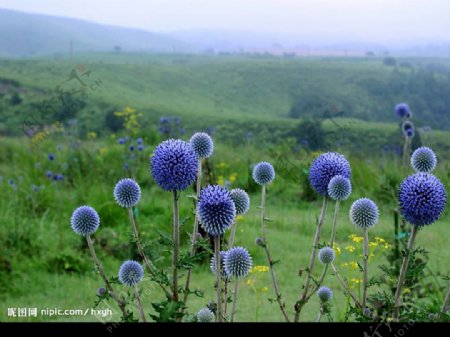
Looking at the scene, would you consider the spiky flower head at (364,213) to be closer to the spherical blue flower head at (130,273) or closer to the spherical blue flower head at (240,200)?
the spherical blue flower head at (240,200)

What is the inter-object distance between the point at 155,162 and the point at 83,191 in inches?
223

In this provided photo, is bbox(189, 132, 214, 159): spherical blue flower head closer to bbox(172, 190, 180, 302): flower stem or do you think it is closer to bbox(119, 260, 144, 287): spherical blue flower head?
bbox(119, 260, 144, 287): spherical blue flower head

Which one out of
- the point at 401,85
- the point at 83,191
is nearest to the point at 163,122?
the point at 83,191

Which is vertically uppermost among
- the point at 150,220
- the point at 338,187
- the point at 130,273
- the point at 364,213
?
the point at 338,187

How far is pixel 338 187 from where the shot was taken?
2.01 metres

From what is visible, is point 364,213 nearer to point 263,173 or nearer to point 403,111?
point 263,173

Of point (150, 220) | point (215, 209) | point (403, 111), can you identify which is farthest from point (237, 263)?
point (403, 111)

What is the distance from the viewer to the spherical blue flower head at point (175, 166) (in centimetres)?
170

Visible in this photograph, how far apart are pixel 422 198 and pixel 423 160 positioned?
750 millimetres

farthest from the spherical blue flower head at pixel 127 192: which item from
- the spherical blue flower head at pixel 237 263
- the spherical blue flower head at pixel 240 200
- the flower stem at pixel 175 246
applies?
the flower stem at pixel 175 246

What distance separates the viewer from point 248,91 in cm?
5356

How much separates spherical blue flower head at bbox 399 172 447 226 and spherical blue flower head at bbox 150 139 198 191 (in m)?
0.58

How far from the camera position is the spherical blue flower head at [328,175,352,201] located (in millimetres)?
1981

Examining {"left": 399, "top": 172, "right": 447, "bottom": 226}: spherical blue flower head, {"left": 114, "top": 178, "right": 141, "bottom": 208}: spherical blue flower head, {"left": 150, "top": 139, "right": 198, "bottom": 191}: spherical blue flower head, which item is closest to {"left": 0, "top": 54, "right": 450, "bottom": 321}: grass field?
{"left": 150, "top": 139, "right": 198, "bottom": 191}: spherical blue flower head
